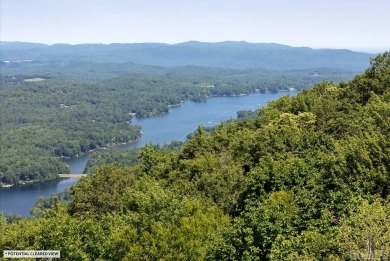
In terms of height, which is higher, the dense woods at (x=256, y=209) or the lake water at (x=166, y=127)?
the dense woods at (x=256, y=209)

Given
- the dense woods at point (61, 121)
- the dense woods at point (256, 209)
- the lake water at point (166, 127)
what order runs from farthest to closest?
the dense woods at point (61, 121), the lake water at point (166, 127), the dense woods at point (256, 209)

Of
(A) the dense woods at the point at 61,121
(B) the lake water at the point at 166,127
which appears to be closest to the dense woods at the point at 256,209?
(B) the lake water at the point at 166,127

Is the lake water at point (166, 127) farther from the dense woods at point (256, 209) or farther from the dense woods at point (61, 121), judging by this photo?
the dense woods at point (256, 209)

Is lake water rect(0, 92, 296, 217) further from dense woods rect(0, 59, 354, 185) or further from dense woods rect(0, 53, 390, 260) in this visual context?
dense woods rect(0, 53, 390, 260)

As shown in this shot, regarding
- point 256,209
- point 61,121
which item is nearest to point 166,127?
point 61,121

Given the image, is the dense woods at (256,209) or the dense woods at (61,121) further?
the dense woods at (61,121)

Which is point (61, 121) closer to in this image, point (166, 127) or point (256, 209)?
point (166, 127)

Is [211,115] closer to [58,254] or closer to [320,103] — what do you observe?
[320,103]
